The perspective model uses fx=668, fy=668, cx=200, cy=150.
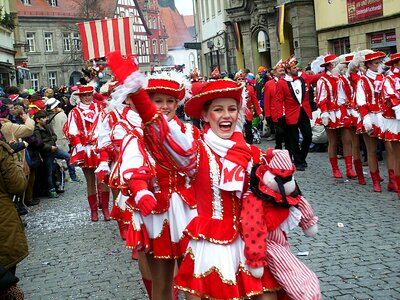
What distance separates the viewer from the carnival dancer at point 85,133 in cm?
980

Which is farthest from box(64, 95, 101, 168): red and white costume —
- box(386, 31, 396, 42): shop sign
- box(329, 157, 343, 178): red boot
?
box(386, 31, 396, 42): shop sign

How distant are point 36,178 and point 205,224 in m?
10.3

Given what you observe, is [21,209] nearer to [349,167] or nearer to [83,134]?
[83,134]

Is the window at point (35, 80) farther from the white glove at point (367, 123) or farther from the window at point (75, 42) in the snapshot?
the white glove at point (367, 123)

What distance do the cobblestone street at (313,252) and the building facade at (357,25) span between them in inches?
422

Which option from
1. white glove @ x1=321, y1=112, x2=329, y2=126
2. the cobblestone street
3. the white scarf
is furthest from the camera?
white glove @ x1=321, y1=112, x2=329, y2=126

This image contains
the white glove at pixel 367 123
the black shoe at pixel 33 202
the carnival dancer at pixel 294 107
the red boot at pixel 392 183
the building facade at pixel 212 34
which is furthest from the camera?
the building facade at pixel 212 34

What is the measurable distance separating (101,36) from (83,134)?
6652mm

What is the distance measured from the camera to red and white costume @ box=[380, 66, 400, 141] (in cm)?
892

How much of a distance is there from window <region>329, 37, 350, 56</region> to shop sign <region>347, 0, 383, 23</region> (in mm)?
1067

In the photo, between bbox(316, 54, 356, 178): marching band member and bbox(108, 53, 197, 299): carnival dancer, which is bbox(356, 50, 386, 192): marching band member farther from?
bbox(108, 53, 197, 299): carnival dancer

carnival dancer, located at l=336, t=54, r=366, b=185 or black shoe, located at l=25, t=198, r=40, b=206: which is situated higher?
carnival dancer, located at l=336, t=54, r=366, b=185

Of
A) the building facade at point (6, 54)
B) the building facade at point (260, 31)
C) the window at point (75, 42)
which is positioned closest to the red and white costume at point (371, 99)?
the building facade at point (260, 31)

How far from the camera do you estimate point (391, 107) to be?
357 inches
